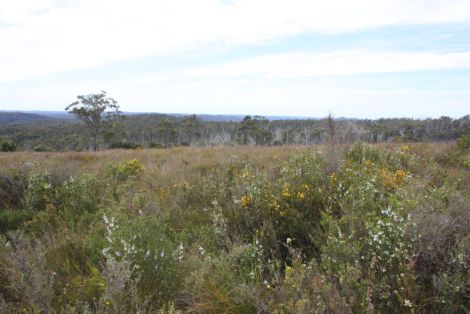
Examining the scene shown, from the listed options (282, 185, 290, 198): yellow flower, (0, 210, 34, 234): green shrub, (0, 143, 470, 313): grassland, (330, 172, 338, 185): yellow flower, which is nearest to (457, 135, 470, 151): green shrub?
(0, 143, 470, 313): grassland

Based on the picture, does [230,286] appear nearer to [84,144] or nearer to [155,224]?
[155,224]

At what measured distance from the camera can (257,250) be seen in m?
3.25

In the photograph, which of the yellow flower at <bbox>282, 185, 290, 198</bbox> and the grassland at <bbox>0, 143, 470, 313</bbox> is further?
the yellow flower at <bbox>282, 185, 290, 198</bbox>

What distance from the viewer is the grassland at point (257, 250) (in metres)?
2.50

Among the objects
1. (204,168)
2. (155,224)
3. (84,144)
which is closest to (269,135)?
(84,144)

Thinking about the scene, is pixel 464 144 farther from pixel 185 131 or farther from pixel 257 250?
pixel 185 131

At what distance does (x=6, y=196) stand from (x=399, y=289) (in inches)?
244

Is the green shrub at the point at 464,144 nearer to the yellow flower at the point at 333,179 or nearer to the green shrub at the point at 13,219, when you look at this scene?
the yellow flower at the point at 333,179

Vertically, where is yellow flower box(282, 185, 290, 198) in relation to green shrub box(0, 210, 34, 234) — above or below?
Result: above

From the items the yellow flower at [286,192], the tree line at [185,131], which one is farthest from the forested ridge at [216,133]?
the yellow flower at [286,192]

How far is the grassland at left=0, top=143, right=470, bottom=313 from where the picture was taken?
8.19 ft

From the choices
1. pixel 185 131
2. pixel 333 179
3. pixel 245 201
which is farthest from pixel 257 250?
pixel 185 131

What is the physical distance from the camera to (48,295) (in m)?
2.78

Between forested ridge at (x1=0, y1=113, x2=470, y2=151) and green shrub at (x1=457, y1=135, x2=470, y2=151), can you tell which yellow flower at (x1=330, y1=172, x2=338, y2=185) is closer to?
green shrub at (x1=457, y1=135, x2=470, y2=151)
